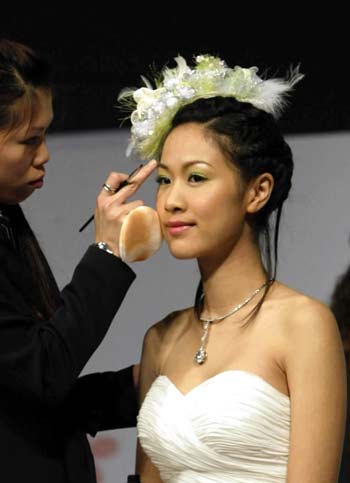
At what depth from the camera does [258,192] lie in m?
2.09

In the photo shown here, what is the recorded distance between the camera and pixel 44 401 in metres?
1.99

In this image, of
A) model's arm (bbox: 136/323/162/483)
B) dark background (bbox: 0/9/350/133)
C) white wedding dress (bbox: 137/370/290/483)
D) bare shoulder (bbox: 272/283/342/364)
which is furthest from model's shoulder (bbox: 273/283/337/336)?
dark background (bbox: 0/9/350/133)

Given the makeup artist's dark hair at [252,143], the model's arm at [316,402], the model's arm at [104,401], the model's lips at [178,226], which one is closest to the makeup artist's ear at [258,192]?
the makeup artist's dark hair at [252,143]

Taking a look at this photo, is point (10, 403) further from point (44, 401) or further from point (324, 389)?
point (324, 389)

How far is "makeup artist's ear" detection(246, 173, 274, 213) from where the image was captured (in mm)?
2086

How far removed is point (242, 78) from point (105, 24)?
121 centimetres

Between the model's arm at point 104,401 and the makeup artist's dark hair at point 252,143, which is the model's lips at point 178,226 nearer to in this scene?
the makeup artist's dark hair at point 252,143

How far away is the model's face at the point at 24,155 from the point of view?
6.70ft

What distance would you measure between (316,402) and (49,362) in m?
0.46


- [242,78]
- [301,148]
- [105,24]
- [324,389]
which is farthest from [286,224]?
[324,389]

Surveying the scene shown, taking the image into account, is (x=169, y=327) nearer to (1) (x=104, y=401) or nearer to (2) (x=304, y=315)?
(1) (x=104, y=401)

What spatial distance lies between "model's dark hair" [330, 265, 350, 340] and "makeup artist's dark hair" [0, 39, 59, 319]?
47.0 inches

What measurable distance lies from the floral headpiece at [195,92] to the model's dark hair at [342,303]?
3.70ft

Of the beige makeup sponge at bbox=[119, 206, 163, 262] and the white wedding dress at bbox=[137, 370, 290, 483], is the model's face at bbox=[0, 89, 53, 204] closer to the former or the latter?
the beige makeup sponge at bbox=[119, 206, 163, 262]
